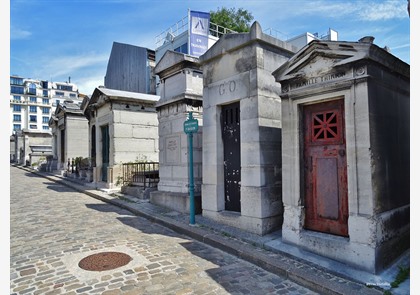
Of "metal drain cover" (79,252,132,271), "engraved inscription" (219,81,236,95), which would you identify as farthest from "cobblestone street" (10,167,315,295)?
"engraved inscription" (219,81,236,95)

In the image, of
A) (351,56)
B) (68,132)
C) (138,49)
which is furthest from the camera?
(138,49)

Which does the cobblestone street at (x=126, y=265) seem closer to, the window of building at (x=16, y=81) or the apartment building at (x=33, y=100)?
the apartment building at (x=33, y=100)

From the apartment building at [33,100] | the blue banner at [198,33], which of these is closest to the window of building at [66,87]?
the apartment building at [33,100]

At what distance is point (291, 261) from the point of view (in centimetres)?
471

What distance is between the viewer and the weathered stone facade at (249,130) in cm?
608

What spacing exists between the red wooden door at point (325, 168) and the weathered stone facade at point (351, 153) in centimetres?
2

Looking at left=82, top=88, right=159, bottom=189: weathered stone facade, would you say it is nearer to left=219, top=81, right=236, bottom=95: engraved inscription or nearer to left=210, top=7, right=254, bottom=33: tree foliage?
left=219, top=81, right=236, bottom=95: engraved inscription

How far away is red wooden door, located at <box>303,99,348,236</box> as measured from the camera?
15.8ft

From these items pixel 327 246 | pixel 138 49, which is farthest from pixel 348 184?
pixel 138 49

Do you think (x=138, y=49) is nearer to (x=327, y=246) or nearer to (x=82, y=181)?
(x=82, y=181)

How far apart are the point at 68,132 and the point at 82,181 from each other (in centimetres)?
634

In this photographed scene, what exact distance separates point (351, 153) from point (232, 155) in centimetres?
293

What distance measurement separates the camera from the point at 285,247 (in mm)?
5184

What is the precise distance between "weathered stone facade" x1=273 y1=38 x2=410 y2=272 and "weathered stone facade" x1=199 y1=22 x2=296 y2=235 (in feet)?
2.41
